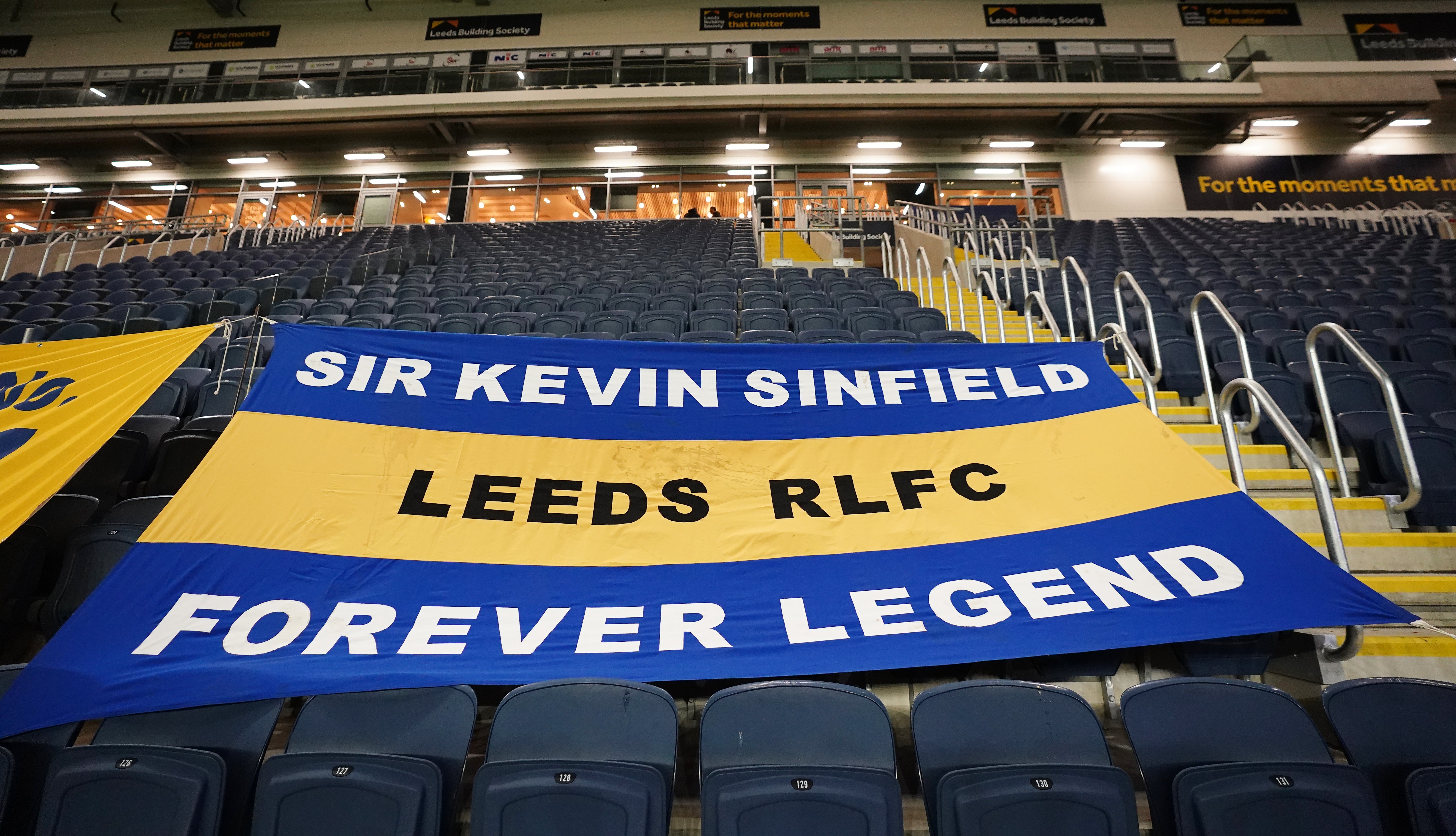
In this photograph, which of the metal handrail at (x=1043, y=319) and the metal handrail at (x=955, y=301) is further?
the metal handrail at (x=955, y=301)

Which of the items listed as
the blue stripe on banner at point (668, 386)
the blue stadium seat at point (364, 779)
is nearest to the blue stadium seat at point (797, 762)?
the blue stadium seat at point (364, 779)

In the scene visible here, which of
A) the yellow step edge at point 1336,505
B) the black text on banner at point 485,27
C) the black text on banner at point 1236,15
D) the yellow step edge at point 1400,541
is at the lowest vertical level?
the yellow step edge at point 1400,541

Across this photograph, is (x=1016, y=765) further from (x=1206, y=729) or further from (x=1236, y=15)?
(x=1236, y=15)

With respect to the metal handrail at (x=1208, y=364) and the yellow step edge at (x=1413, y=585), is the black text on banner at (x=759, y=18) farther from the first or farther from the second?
the yellow step edge at (x=1413, y=585)

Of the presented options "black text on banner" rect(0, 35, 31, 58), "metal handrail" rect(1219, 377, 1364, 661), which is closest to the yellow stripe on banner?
"metal handrail" rect(1219, 377, 1364, 661)

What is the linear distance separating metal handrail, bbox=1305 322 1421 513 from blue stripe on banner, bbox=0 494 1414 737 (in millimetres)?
1250

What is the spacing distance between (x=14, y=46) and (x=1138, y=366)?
2774 centimetres

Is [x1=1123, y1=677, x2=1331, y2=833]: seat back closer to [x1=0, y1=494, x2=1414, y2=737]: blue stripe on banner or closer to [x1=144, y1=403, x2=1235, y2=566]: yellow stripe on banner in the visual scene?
[x1=0, y1=494, x2=1414, y2=737]: blue stripe on banner

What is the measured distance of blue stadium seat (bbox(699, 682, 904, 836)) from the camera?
1.58 meters

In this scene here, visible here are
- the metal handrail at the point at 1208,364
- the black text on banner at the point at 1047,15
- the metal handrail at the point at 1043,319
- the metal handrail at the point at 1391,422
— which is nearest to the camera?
the metal handrail at the point at 1391,422

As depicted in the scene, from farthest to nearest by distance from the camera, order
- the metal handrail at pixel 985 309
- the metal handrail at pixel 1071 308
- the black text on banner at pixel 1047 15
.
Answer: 1. the black text on banner at pixel 1047 15
2. the metal handrail at pixel 985 309
3. the metal handrail at pixel 1071 308

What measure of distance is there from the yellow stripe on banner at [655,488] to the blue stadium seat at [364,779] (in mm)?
535

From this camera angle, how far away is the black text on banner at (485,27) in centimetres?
1731

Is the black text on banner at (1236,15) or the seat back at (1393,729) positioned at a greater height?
the black text on banner at (1236,15)
